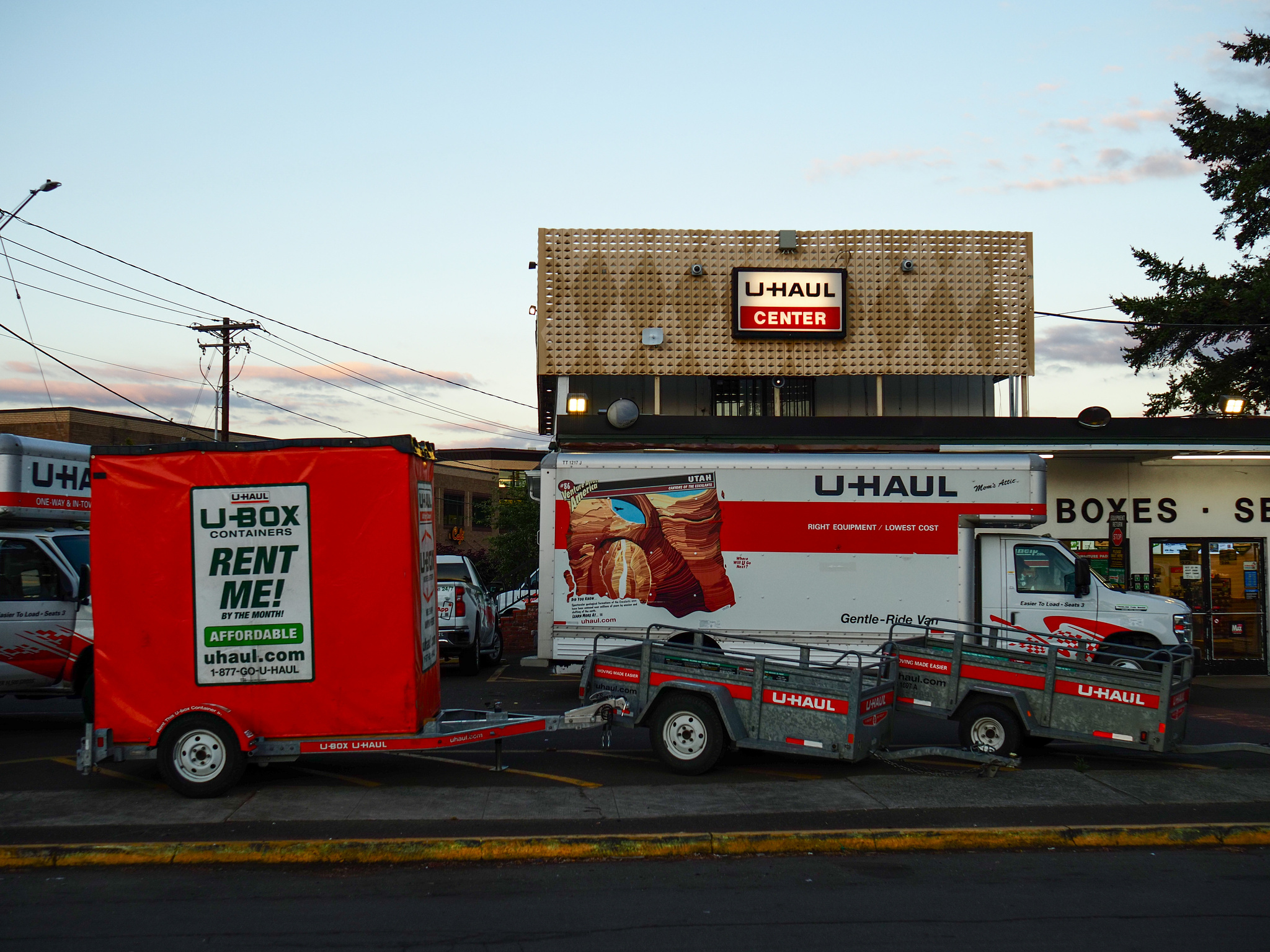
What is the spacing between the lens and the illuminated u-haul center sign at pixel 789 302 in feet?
79.3

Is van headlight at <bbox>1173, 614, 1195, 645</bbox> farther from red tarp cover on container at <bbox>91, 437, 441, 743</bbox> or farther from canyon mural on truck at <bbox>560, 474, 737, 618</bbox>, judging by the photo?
red tarp cover on container at <bbox>91, 437, 441, 743</bbox>

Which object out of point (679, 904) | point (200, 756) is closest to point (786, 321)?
point (200, 756)

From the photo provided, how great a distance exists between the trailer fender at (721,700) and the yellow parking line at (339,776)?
8.15ft

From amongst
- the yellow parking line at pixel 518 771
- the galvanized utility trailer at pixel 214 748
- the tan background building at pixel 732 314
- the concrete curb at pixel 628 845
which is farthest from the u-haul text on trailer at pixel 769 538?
the tan background building at pixel 732 314

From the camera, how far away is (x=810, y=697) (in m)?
9.31

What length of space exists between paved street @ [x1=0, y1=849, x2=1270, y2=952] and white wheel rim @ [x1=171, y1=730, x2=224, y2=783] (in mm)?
1636

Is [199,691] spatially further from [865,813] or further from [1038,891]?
[1038,891]

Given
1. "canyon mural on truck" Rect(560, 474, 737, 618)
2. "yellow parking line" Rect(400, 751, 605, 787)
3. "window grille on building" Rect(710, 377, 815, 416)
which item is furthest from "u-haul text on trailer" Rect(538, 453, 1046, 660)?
"window grille on building" Rect(710, 377, 815, 416)

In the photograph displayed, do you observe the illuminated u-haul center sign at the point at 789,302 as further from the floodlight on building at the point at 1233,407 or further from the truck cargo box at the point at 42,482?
the truck cargo box at the point at 42,482

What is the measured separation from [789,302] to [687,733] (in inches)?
647

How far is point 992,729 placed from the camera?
33.7 ft

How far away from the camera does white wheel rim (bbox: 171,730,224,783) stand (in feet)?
28.3

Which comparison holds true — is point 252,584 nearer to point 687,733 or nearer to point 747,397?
point 687,733

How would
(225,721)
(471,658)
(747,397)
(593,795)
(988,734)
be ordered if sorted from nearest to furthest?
(225,721) → (593,795) → (988,734) → (471,658) → (747,397)
